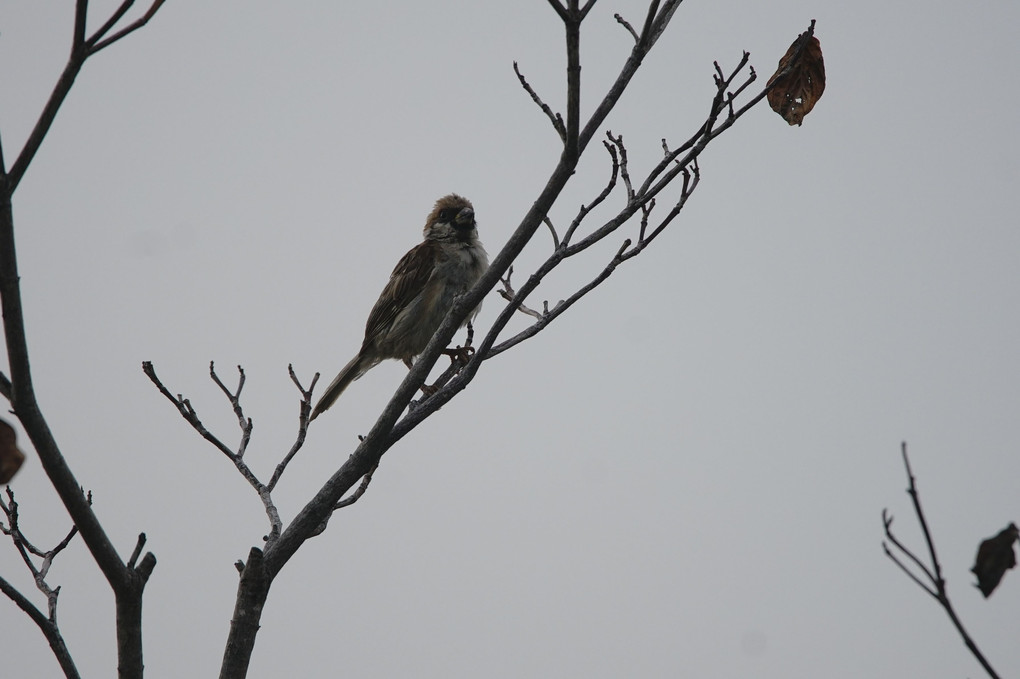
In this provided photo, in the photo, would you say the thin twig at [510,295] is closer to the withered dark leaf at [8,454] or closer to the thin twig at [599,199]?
the thin twig at [599,199]

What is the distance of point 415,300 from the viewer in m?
7.08

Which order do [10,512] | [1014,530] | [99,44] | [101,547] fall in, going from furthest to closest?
[10,512] → [101,547] → [99,44] → [1014,530]

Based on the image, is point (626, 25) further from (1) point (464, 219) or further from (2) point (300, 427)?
(1) point (464, 219)

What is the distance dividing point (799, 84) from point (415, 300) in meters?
4.04

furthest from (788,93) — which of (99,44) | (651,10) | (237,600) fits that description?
(237,600)

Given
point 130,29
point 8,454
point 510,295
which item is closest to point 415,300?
point 510,295

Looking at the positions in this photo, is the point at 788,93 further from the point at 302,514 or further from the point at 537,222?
the point at 302,514

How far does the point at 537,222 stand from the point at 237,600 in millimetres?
1950

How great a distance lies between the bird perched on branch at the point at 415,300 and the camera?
703 cm

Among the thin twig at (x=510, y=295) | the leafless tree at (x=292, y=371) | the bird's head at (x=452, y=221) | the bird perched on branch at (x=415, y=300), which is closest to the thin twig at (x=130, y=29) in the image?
the leafless tree at (x=292, y=371)

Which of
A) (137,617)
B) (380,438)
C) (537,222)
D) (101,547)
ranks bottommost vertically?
(137,617)

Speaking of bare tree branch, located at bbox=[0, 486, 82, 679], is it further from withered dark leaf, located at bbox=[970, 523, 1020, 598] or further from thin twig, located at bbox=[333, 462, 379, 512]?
withered dark leaf, located at bbox=[970, 523, 1020, 598]

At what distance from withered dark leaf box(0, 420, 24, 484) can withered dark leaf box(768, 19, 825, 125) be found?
2.95 meters

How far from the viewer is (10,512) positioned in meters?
3.80
